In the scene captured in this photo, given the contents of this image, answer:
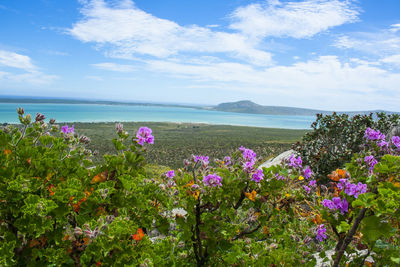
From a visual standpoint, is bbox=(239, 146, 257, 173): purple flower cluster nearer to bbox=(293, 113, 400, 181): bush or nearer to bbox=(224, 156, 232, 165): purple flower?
bbox=(224, 156, 232, 165): purple flower

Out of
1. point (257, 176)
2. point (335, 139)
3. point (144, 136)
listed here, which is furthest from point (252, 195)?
A: point (335, 139)

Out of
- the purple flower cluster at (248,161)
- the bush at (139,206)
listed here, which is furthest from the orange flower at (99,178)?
the purple flower cluster at (248,161)

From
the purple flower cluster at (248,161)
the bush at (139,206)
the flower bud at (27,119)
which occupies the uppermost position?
the flower bud at (27,119)

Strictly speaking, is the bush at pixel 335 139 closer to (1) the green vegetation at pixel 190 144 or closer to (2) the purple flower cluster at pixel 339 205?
(1) the green vegetation at pixel 190 144

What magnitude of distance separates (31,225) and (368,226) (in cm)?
192

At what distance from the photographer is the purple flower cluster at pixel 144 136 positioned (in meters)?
2.04

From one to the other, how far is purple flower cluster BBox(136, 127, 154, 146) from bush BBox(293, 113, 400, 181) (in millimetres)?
8084

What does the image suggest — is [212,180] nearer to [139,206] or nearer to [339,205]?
[139,206]

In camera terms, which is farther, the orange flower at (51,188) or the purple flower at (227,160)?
the purple flower at (227,160)

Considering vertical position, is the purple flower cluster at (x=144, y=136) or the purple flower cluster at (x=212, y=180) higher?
the purple flower cluster at (x=144, y=136)

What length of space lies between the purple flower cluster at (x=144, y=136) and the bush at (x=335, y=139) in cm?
808

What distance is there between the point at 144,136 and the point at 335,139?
985cm

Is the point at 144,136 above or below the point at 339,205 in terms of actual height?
above

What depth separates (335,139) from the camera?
10.1 meters
